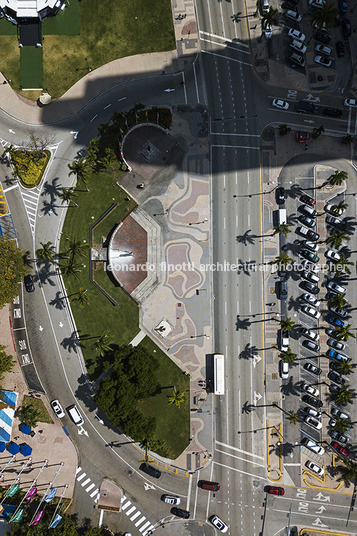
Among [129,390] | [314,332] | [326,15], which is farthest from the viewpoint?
[314,332]

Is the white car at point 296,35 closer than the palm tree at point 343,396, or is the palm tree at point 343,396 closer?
the palm tree at point 343,396

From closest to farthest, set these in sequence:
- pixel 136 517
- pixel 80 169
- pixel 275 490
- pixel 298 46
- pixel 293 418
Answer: pixel 80 169, pixel 293 418, pixel 275 490, pixel 136 517, pixel 298 46

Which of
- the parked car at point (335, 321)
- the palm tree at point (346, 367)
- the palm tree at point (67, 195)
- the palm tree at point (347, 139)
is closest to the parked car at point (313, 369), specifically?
the palm tree at point (346, 367)

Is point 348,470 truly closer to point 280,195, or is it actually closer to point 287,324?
point 287,324

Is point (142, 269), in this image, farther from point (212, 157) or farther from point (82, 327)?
point (212, 157)

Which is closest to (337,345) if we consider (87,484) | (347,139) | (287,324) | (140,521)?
(287,324)

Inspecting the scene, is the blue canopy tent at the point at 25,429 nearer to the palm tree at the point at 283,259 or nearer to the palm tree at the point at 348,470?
the palm tree at the point at 283,259

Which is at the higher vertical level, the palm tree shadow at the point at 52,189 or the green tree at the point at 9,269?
the palm tree shadow at the point at 52,189
